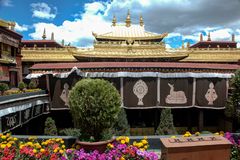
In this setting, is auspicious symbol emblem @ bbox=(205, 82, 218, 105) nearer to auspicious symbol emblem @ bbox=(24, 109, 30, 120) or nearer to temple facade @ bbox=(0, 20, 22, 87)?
auspicious symbol emblem @ bbox=(24, 109, 30, 120)

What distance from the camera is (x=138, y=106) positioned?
486 inches

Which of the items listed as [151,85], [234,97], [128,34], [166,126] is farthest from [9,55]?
[234,97]

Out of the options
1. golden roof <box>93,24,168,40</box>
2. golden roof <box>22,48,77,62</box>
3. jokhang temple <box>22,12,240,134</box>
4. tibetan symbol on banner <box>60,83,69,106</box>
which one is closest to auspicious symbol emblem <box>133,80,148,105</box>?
jokhang temple <box>22,12,240,134</box>

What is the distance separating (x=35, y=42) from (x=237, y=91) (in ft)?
109

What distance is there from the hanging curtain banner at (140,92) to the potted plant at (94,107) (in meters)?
6.07

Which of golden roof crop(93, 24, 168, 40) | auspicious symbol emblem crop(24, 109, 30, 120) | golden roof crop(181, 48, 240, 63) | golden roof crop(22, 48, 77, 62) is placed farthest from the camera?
golden roof crop(93, 24, 168, 40)

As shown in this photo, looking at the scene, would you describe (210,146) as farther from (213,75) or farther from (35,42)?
(35,42)

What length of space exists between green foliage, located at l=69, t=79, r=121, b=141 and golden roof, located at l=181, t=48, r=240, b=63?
69.5 ft

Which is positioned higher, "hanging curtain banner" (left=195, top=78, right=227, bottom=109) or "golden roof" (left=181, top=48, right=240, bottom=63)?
"golden roof" (left=181, top=48, right=240, bottom=63)

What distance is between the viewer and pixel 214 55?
25.9m

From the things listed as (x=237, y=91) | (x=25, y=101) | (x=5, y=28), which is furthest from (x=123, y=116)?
(x=5, y=28)

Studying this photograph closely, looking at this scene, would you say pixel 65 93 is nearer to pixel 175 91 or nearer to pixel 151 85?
pixel 151 85

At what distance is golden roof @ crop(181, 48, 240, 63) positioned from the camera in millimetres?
25531

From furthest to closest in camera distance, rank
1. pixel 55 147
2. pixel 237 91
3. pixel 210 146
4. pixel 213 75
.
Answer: pixel 213 75 < pixel 237 91 < pixel 55 147 < pixel 210 146
